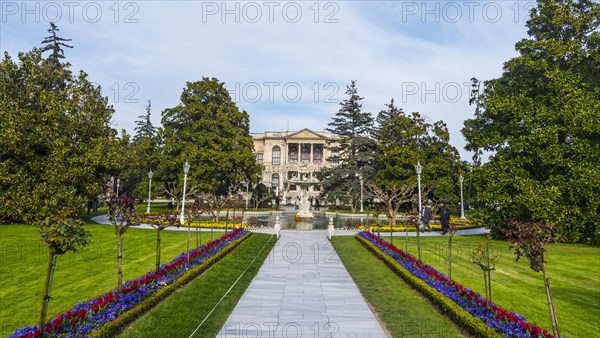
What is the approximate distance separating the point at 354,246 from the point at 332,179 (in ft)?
95.0

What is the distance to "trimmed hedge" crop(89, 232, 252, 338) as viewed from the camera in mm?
6238

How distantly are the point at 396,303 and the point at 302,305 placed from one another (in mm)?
2409

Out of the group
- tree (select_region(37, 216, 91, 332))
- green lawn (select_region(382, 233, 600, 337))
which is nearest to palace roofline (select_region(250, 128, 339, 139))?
green lawn (select_region(382, 233, 600, 337))

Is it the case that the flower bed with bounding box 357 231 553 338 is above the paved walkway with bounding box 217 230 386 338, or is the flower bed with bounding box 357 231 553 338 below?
above

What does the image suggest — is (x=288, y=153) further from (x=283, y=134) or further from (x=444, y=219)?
(x=444, y=219)

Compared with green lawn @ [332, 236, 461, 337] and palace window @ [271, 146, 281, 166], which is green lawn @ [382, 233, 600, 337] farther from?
palace window @ [271, 146, 281, 166]

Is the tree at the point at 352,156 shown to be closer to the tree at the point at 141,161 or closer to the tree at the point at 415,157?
the tree at the point at 415,157

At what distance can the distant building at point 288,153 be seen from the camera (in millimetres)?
82438

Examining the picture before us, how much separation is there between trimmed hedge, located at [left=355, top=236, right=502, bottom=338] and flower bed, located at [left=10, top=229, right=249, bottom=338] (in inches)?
258

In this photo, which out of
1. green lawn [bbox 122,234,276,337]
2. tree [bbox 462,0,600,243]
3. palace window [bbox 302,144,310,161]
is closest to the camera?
green lawn [bbox 122,234,276,337]

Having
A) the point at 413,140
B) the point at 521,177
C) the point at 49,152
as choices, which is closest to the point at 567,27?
the point at 521,177

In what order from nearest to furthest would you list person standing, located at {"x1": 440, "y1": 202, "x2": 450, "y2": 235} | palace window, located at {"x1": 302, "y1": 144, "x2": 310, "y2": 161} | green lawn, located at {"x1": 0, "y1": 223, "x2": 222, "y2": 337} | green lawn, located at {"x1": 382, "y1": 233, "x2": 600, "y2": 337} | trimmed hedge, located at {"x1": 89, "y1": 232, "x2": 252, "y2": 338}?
trimmed hedge, located at {"x1": 89, "y1": 232, "x2": 252, "y2": 338} < green lawn, located at {"x1": 0, "y1": 223, "x2": 222, "y2": 337} < green lawn, located at {"x1": 382, "y1": 233, "x2": 600, "y2": 337} < person standing, located at {"x1": 440, "y1": 202, "x2": 450, "y2": 235} < palace window, located at {"x1": 302, "y1": 144, "x2": 310, "y2": 161}

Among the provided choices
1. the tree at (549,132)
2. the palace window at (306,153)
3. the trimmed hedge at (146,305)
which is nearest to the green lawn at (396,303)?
the trimmed hedge at (146,305)

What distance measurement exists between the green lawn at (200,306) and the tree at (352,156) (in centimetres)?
3350
